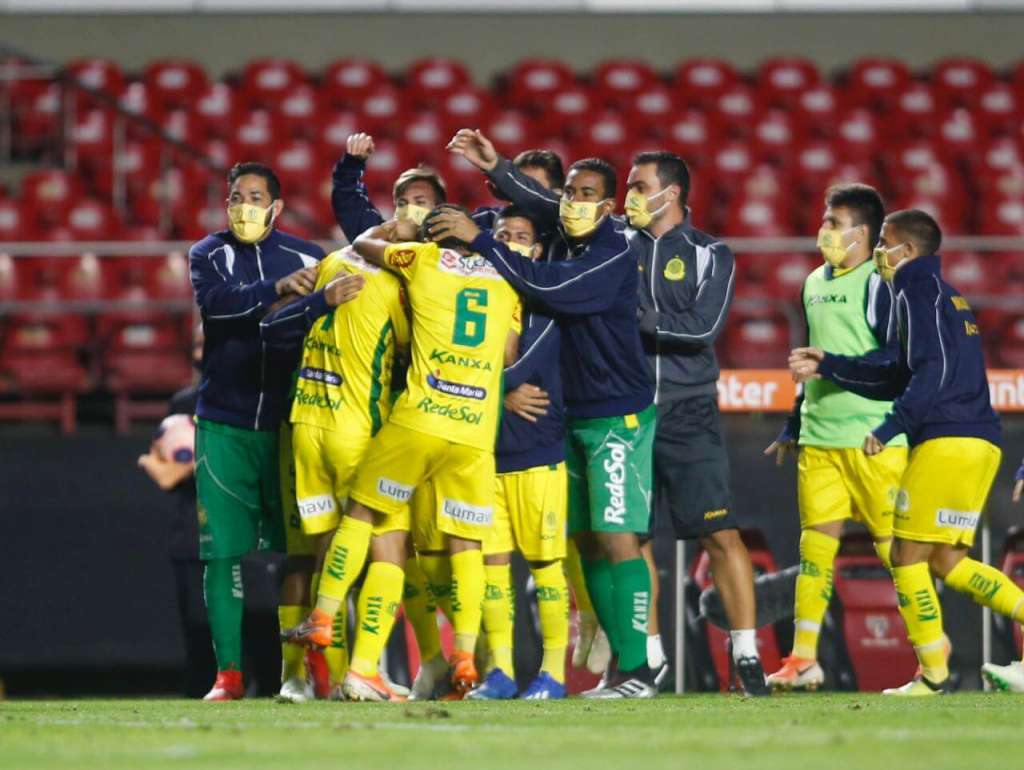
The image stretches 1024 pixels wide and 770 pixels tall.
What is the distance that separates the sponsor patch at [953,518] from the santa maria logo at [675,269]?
1446 millimetres

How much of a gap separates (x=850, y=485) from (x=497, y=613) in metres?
1.69

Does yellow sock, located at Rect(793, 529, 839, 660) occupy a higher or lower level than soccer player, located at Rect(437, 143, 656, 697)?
lower

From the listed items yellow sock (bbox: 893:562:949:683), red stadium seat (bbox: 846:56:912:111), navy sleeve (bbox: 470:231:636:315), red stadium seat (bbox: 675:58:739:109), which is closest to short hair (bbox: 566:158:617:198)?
navy sleeve (bbox: 470:231:636:315)

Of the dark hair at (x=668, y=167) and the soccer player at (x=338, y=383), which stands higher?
the dark hair at (x=668, y=167)

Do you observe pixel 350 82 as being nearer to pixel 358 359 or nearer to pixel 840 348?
pixel 840 348

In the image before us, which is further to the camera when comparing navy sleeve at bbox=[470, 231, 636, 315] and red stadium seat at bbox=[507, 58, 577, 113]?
red stadium seat at bbox=[507, 58, 577, 113]

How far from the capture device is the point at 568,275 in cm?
706

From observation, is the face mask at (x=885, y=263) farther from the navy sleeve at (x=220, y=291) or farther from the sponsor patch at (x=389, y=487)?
the navy sleeve at (x=220, y=291)

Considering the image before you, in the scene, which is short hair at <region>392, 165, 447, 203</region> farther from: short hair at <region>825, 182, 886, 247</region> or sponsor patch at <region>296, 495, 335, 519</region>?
short hair at <region>825, 182, 886, 247</region>

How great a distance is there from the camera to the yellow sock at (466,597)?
6.96 m

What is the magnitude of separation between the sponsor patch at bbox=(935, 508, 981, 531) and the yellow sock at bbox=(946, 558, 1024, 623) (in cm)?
17

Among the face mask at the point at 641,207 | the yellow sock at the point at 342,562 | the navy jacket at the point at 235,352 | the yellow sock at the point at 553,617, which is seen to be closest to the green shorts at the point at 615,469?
the yellow sock at the point at 553,617

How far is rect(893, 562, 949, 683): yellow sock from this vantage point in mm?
7332

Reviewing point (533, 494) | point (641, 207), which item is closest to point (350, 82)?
point (641, 207)
